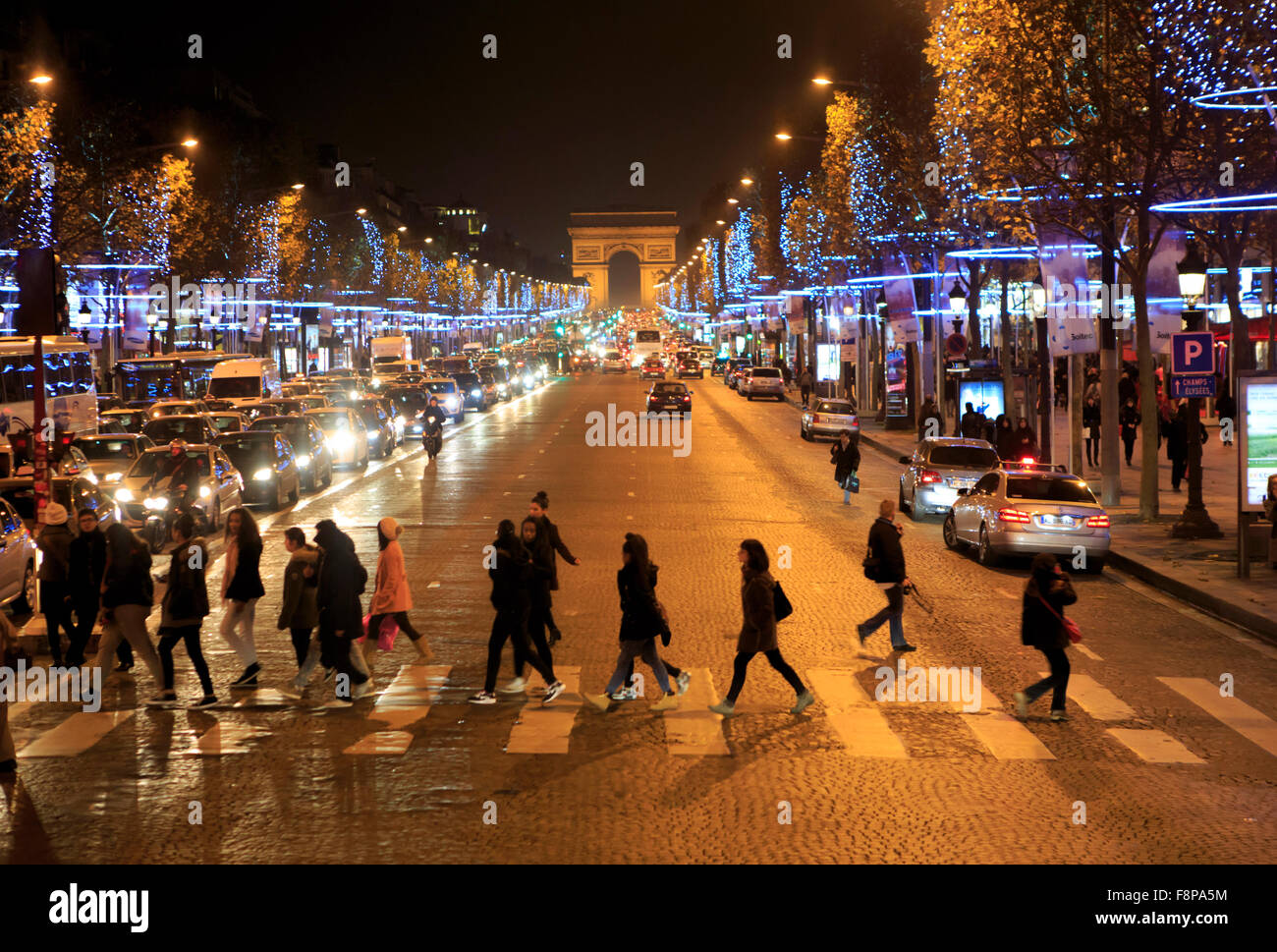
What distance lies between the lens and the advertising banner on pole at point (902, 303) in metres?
46.5

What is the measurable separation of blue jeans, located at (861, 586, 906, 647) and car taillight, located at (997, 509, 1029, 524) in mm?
6118

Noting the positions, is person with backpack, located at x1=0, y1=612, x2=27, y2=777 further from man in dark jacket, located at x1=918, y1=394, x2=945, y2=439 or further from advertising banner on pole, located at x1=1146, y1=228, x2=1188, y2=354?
man in dark jacket, located at x1=918, y1=394, x2=945, y2=439

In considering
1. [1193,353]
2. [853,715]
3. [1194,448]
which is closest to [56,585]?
[853,715]

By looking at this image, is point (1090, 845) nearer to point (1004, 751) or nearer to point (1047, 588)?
point (1004, 751)

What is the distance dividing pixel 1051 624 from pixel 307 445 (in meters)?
23.3

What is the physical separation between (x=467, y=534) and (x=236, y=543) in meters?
10.9

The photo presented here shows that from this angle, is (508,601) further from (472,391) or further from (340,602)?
(472,391)

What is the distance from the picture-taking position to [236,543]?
1316 cm

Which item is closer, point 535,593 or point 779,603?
point 779,603

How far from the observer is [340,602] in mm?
12508

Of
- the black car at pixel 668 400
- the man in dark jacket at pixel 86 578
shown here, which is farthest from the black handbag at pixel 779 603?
the black car at pixel 668 400

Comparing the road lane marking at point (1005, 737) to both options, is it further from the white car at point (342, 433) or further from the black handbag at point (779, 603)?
the white car at point (342, 433)

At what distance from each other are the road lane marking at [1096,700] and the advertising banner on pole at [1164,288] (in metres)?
14.1

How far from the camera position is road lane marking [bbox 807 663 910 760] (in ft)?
36.7
